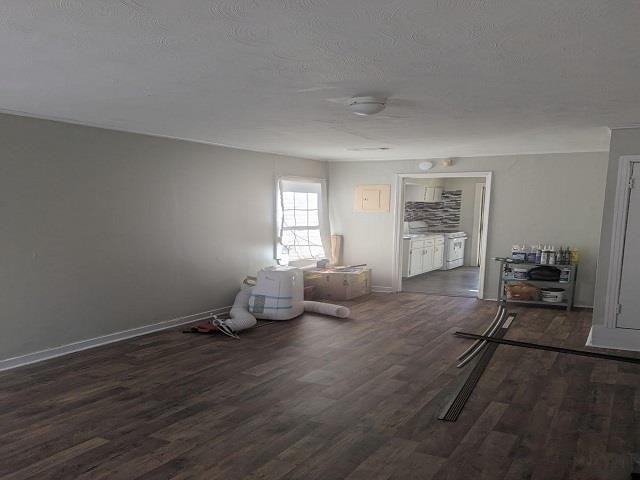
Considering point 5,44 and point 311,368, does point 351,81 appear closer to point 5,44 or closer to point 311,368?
point 5,44

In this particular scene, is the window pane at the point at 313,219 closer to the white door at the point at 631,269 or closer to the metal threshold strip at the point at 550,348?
the metal threshold strip at the point at 550,348

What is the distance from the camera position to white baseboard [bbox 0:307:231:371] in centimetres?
412

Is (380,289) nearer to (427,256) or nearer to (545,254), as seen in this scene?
(427,256)

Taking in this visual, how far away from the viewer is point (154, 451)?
2766 millimetres

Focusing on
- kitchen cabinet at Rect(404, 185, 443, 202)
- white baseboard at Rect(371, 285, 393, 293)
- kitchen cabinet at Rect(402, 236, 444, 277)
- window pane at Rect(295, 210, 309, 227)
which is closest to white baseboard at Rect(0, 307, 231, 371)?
window pane at Rect(295, 210, 309, 227)

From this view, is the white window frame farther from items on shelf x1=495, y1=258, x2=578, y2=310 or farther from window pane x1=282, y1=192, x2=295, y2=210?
items on shelf x1=495, y1=258, x2=578, y2=310

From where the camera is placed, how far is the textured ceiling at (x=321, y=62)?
187 cm

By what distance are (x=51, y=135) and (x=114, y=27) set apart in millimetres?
2684

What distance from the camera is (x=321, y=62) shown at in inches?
99.3

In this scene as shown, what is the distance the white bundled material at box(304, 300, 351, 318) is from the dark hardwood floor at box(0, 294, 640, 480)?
890mm

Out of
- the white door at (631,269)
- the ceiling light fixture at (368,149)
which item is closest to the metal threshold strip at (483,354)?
the white door at (631,269)

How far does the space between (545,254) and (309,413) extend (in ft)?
15.4

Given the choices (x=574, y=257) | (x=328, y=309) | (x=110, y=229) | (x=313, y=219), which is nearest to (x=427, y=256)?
(x=313, y=219)

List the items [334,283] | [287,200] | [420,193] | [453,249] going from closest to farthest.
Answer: [334,283], [287,200], [420,193], [453,249]
